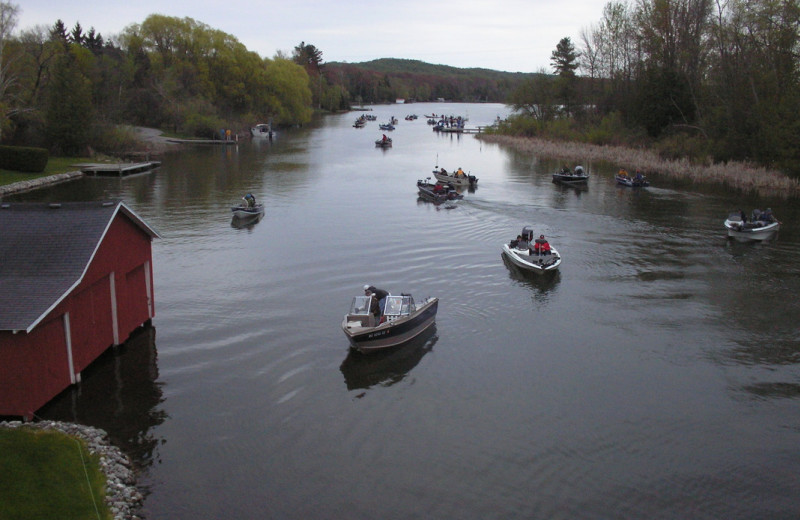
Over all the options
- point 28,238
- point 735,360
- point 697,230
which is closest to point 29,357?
point 28,238

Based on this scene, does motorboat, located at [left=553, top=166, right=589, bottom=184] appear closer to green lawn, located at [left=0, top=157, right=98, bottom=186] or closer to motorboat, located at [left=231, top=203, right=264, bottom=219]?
motorboat, located at [left=231, top=203, right=264, bottom=219]

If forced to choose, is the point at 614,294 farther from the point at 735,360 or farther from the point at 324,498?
the point at 324,498

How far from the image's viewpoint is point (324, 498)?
14.0 metres

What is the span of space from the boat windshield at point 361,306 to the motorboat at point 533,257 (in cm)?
1082

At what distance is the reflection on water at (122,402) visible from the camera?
1589 centimetres

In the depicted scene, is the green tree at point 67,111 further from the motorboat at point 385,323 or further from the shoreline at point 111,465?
the shoreline at point 111,465

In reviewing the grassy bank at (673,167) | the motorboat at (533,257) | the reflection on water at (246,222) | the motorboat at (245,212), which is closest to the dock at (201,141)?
the grassy bank at (673,167)

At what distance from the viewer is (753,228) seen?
37469 mm

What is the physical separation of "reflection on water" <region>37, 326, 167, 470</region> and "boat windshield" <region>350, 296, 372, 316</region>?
20.9 feet

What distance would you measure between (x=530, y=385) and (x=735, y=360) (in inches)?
290

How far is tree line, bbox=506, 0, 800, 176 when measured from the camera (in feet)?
190

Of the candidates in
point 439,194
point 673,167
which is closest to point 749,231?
point 439,194

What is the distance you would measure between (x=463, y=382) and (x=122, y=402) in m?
9.50

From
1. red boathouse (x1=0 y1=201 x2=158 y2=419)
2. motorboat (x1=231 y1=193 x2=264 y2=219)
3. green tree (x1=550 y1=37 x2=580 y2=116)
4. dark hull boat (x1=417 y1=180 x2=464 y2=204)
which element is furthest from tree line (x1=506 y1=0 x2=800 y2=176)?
red boathouse (x1=0 y1=201 x2=158 y2=419)
